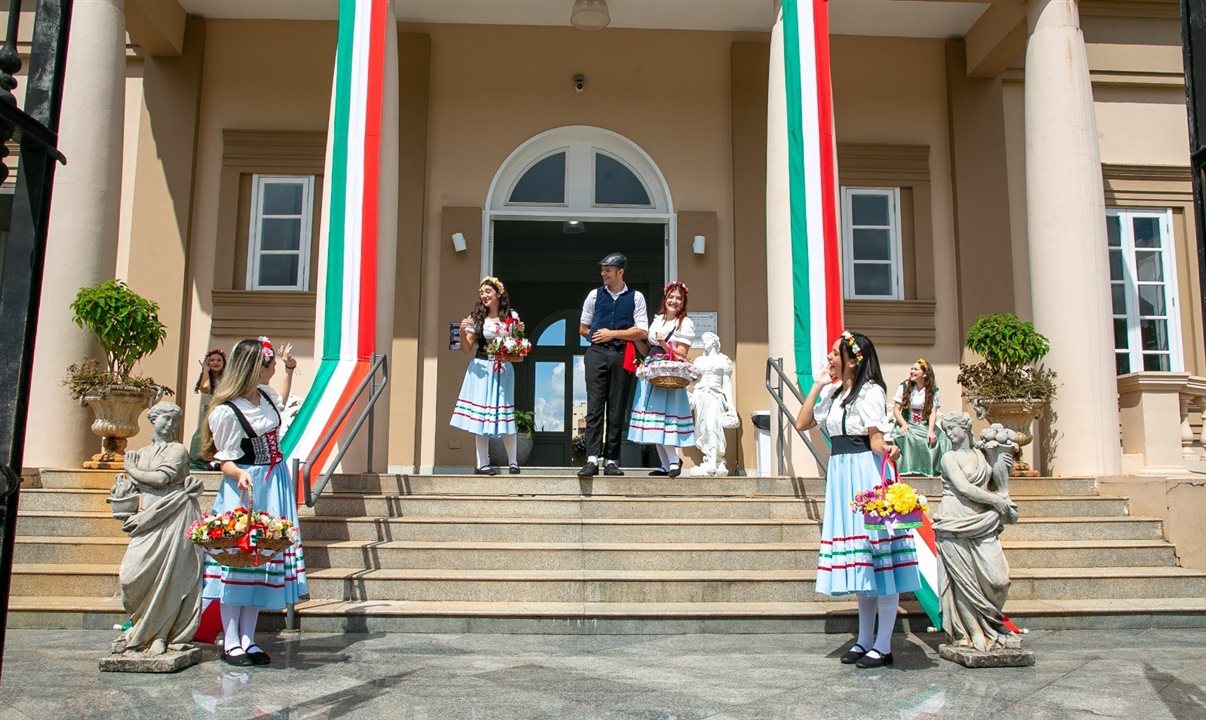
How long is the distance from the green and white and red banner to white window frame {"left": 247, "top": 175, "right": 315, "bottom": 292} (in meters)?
2.68

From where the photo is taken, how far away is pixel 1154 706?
411 cm

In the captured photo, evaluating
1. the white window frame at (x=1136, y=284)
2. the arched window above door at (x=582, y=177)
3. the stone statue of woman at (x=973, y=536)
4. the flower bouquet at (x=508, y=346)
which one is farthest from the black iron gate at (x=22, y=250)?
the white window frame at (x=1136, y=284)

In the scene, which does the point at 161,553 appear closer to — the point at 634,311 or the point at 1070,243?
the point at 634,311

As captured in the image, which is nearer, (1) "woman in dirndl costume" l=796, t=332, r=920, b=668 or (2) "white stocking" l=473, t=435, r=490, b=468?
(1) "woman in dirndl costume" l=796, t=332, r=920, b=668

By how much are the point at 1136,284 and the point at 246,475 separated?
10.1 meters

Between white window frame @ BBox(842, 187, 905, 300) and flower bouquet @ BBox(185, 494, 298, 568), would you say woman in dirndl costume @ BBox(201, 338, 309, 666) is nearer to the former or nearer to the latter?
flower bouquet @ BBox(185, 494, 298, 568)

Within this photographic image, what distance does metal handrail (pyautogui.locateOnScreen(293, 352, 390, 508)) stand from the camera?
21.3 feet

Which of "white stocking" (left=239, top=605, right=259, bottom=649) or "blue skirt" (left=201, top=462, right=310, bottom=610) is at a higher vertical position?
"blue skirt" (left=201, top=462, right=310, bottom=610)

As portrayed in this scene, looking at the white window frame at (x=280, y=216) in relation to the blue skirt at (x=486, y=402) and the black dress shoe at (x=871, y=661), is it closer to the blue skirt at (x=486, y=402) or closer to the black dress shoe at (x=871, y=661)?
the blue skirt at (x=486, y=402)

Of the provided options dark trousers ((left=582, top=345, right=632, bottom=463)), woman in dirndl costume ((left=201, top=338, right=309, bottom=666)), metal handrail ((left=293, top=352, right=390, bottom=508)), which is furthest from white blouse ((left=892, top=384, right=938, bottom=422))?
woman in dirndl costume ((left=201, top=338, right=309, bottom=666))

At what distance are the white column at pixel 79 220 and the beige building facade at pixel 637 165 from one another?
65.0 inches

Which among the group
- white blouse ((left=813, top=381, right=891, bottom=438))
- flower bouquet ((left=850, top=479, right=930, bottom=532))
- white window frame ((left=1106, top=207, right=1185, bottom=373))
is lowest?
flower bouquet ((left=850, top=479, right=930, bottom=532))

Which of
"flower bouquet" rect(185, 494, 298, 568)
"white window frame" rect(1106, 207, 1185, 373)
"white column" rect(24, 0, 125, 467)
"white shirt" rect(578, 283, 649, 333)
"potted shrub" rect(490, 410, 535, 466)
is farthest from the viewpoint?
"white window frame" rect(1106, 207, 1185, 373)

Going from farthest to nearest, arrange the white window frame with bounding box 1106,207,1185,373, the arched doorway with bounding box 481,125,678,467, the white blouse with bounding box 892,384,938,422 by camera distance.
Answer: the arched doorway with bounding box 481,125,678,467 < the white window frame with bounding box 1106,207,1185,373 < the white blouse with bounding box 892,384,938,422
